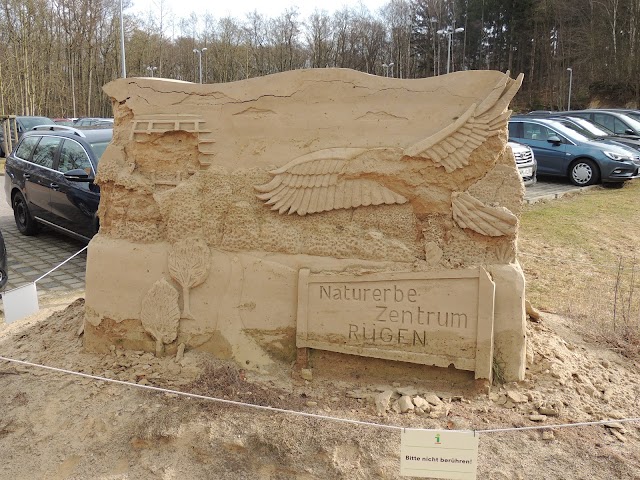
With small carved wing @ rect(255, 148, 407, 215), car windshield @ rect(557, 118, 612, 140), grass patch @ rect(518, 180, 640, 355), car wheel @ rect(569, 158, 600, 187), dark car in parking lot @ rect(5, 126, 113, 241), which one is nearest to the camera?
small carved wing @ rect(255, 148, 407, 215)

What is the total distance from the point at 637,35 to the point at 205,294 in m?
38.0

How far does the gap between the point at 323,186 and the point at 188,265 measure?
110 cm

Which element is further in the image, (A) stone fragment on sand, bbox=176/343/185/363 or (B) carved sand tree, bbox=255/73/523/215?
(A) stone fragment on sand, bbox=176/343/185/363

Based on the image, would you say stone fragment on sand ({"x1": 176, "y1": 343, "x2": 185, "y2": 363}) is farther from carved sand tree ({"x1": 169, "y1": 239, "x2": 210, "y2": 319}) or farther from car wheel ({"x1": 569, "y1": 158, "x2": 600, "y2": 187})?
car wheel ({"x1": 569, "y1": 158, "x2": 600, "y2": 187})

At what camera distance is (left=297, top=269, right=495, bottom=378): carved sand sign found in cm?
366

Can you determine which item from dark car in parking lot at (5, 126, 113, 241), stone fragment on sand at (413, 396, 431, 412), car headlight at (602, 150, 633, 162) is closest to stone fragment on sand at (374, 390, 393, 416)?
stone fragment on sand at (413, 396, 431, 412)

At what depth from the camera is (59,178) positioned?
7480 millimetres

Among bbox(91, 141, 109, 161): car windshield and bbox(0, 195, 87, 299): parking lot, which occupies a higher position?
bbox(91, 141, 109, 161): car windshield

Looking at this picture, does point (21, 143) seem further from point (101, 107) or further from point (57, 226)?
point (101, 107)

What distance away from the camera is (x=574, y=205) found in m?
10.8

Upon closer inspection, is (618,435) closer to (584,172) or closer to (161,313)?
Result: (161,313)

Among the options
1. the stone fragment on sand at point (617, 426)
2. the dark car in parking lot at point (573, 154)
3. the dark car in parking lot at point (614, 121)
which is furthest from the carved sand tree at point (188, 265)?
the dark car in parking lot at point (614, 121)

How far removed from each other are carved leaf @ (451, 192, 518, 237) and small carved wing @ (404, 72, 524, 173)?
227 mm

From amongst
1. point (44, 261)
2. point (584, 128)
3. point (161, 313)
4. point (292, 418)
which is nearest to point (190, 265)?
point (161, 313)
